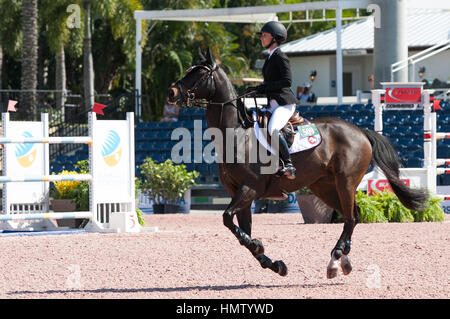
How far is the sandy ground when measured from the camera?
7211 mm

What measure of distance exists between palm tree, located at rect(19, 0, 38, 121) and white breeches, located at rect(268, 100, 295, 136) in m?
20.3

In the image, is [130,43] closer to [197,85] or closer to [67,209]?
[67,209]

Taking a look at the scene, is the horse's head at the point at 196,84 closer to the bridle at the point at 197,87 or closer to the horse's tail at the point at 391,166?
the bridle at the point at 197,87

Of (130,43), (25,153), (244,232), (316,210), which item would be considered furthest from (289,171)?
(130,43)

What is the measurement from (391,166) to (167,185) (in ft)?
30.8

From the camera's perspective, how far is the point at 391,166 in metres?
9.33

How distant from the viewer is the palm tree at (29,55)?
27.8 m

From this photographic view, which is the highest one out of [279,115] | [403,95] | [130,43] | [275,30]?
[130,43]

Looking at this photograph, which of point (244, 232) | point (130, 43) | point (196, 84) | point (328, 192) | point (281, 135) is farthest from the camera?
point (130, 43)

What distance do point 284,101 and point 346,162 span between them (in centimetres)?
98

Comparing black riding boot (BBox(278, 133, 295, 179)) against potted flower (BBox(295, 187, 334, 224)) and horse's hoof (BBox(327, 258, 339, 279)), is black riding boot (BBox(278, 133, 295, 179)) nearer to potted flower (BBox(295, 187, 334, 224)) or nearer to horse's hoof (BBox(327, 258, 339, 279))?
horse's hoof (BBox(327, 258, 339, 279))

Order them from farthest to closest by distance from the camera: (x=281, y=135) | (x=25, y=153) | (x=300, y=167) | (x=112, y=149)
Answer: (x=25, y=153), (x=112, y=149), (x=300, y=167), (x=281, y=135)

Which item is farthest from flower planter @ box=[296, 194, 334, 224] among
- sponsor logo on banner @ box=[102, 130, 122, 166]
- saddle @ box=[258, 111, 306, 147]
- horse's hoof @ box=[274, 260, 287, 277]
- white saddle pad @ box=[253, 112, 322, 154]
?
horse's hoof @ box=[274, 260, 287, 277]
